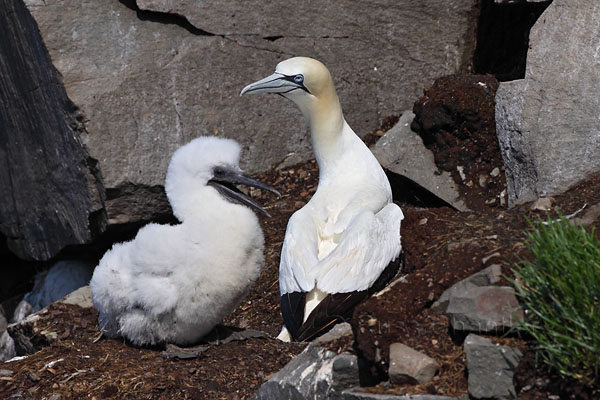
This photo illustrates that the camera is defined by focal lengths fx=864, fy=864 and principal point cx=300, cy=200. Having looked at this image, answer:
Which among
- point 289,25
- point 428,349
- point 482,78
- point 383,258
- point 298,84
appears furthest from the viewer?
point 289,25

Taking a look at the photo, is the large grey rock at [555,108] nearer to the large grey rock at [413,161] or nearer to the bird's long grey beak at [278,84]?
the large grey rock at [413,161]

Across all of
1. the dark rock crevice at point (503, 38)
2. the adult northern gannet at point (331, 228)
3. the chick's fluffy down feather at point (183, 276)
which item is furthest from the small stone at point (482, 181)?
the chick's fluffy down feather at point (183, 276)

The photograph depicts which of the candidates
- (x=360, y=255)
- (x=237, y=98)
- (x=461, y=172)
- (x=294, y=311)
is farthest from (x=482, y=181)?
(x=294, y=311)

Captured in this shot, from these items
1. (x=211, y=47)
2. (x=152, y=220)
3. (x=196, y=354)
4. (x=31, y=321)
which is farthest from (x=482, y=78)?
(x=31, y=321)

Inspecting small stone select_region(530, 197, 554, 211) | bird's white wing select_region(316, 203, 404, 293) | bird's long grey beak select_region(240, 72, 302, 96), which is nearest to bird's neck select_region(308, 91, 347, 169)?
bird's long grey beak select_region(240, 72, 302, 96)

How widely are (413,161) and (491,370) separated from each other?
386cm

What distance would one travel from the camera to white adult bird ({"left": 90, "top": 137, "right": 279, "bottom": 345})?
4934 mm

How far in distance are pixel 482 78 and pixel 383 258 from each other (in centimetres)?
275

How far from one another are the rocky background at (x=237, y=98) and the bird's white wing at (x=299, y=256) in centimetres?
118

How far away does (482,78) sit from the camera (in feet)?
23.5

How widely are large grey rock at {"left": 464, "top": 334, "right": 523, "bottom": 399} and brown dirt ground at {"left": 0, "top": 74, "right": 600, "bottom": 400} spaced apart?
0.18ft

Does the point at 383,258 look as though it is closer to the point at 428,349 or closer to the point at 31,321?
the point at 428,349

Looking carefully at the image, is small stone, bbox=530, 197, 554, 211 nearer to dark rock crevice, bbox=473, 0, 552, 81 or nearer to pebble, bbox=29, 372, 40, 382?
pebble, bbox=29, 372, 40, 382

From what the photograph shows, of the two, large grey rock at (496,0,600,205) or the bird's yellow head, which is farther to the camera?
the bird's yellow head
